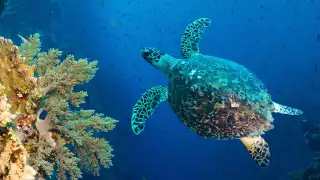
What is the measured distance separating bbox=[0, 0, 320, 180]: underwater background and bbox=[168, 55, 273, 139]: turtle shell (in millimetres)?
10182

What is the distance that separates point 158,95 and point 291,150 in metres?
18.1

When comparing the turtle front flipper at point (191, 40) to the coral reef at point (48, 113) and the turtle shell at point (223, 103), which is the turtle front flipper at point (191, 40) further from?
the coral reef at point (48, 113)

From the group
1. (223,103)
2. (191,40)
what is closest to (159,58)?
(191,40)

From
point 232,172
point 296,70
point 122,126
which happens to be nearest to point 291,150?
point 232,172

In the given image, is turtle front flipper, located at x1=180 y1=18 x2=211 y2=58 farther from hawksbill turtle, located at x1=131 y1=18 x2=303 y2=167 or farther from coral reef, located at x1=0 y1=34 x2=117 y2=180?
coral reef, located at x1=0 y1=34 x2=117 y2=180

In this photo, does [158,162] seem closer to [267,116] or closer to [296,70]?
[296,70]

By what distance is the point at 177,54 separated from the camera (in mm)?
52156

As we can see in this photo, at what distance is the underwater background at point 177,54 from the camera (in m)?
16.2

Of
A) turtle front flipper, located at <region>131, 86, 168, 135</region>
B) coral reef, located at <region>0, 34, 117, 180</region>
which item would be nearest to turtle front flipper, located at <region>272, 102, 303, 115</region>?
turtle front flipper, located at <region>131, 86, 168, 135</region>

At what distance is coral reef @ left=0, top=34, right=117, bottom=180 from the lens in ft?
6.91

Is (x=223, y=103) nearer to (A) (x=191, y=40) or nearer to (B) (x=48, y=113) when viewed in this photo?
(B) (x=48, y=113)

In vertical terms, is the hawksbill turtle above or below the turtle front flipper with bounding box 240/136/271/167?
above

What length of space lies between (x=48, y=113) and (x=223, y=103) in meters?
1.90

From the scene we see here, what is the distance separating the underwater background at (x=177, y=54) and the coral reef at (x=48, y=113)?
11051 mm
